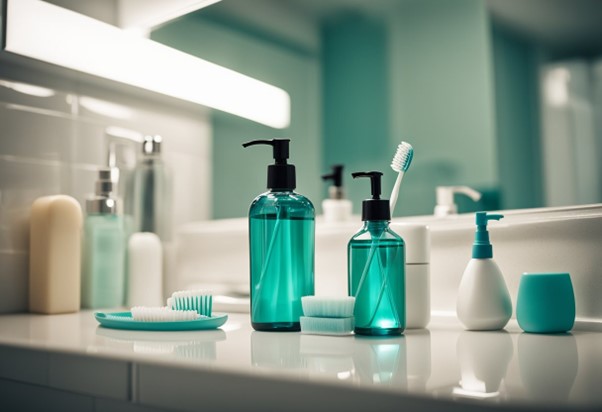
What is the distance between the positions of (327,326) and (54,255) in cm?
52

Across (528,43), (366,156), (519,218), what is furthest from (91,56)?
(528,43)

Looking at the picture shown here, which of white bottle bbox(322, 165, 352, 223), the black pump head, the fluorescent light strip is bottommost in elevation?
white bottle bbox(322, 165, 352, 223)

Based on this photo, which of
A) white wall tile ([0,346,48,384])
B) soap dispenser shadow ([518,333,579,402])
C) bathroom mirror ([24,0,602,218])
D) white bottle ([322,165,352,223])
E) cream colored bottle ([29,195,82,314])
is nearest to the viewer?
soap dispenser shadow ([518,333,579,402])

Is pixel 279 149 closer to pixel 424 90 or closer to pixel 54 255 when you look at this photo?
pixel 54 255

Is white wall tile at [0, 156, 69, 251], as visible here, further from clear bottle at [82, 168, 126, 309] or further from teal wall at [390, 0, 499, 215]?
teal wall at [390, 0, 499, 215]

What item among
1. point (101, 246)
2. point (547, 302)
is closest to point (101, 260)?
point (101, 246)

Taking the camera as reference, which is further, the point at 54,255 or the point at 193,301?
the point at 54,255

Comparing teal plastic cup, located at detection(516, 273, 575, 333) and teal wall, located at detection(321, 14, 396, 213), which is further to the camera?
teal wall, located at detection(321, 14, 396, 213)

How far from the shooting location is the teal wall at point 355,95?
137 cm

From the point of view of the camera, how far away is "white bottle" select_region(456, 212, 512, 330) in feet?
2.24

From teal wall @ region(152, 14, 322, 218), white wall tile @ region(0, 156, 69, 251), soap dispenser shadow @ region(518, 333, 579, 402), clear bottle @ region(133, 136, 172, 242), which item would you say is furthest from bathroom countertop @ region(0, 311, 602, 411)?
teal wall @ region(152, 14, 322, 218)

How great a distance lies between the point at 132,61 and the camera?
3.72 feet

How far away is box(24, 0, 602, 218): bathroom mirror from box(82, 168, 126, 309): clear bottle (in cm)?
31

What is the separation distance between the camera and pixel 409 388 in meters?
0.35
